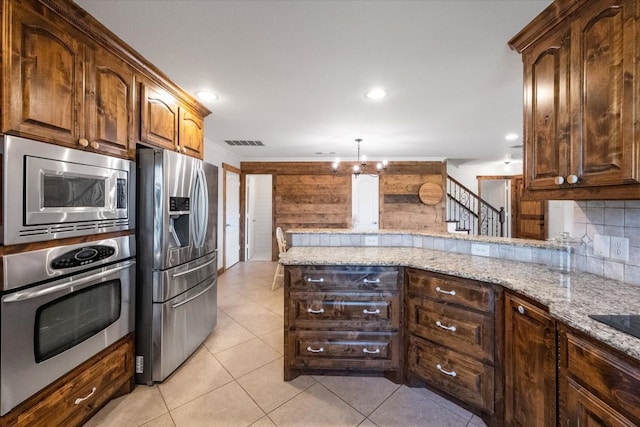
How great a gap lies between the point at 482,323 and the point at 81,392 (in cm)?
230

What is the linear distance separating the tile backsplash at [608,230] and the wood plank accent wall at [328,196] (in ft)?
13.6

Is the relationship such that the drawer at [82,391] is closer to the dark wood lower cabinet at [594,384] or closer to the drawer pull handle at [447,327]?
the drawer pull handle at [447,327]

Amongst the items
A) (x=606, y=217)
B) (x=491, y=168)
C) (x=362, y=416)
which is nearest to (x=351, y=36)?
(x=606, y=217)

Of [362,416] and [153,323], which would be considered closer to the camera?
[362,416]

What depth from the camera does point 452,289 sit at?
5.52ft

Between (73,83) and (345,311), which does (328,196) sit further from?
(73,83)

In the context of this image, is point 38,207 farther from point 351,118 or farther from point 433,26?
point 351,118

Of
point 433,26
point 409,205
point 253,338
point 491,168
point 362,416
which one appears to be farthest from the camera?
point 491,168

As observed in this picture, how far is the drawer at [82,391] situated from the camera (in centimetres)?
128

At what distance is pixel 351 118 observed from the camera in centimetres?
320

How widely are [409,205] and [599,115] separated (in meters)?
4.81

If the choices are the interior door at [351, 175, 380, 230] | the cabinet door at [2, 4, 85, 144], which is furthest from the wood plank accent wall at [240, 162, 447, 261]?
the cabinet door at [2, 4, 85, 144]

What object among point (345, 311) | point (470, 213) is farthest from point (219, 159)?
point (470, 213)

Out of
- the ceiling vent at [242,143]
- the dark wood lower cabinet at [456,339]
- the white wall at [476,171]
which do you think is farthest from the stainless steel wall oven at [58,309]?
the white wall at [476,171]
